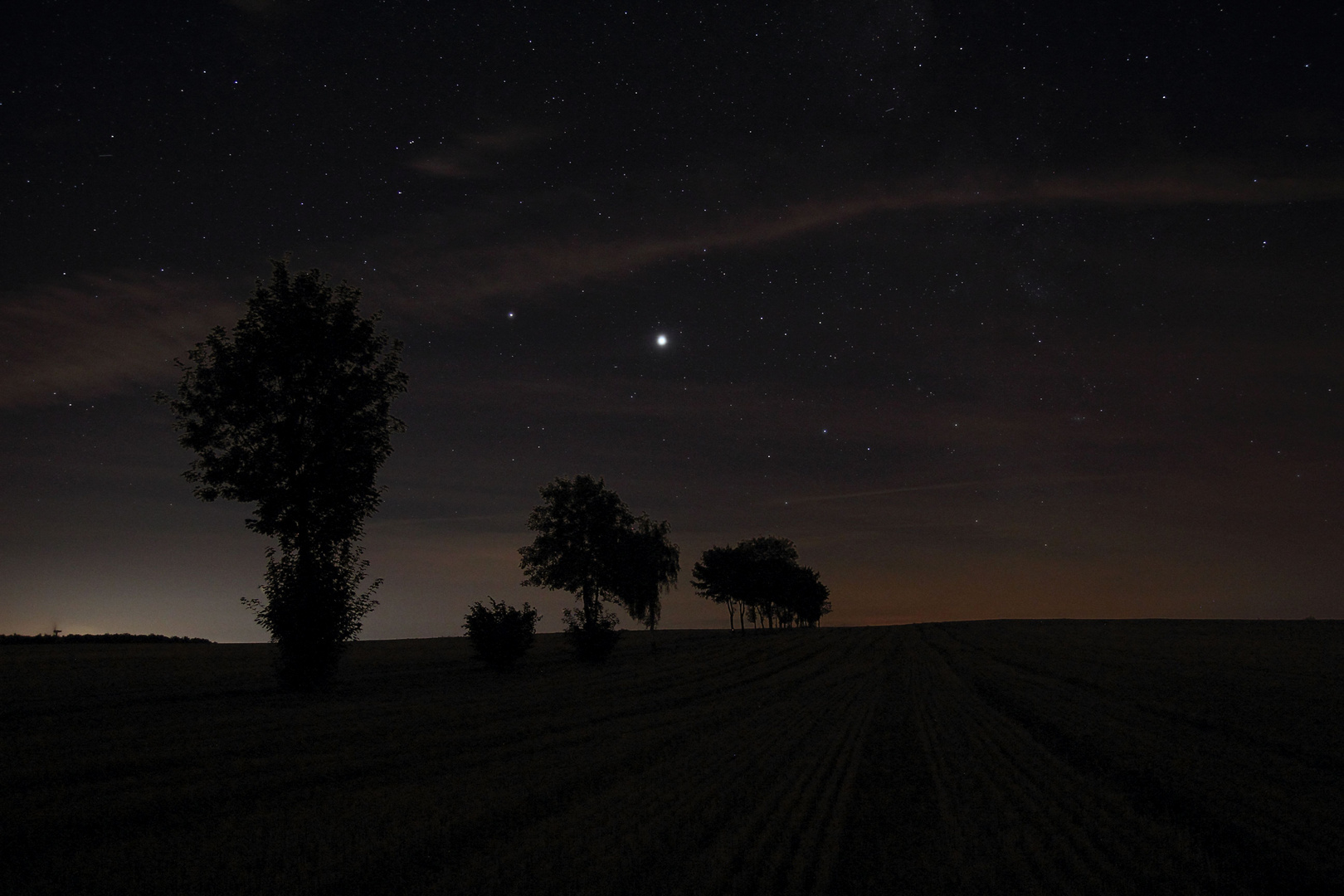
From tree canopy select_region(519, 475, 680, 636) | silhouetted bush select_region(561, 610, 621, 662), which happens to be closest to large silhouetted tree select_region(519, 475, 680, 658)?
tree canopy select_region(519, 475, 680, 636)

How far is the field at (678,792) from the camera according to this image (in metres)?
6.89

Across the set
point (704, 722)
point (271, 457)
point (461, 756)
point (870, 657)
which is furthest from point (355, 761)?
point (870, 657)

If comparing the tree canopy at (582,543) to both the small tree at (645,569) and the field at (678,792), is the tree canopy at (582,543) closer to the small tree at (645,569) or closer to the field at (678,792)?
the small tree at (645,569)

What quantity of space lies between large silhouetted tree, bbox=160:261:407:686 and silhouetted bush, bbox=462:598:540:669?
7.40 meters

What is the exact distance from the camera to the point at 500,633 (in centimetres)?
3353

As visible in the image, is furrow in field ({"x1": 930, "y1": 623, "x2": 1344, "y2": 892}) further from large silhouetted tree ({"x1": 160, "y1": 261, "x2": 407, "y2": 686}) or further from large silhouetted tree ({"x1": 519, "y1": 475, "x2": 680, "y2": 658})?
large silhouetted tree ({"x1": 519, "y1": 475, "x2": 680, "y2": 658})

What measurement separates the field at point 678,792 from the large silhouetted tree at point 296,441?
→ 5.61m

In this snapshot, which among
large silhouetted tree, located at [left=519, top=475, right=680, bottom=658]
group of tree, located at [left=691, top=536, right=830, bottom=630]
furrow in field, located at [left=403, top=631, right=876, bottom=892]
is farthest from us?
group of tree, located at [left=691, top=536, right=830, bottom=630]

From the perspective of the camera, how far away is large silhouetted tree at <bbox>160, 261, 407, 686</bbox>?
26312 millimetres

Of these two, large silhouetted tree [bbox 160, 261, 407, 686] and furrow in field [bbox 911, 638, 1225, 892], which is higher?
large silhouetted tree [bbox 160, 261, 407, 686]

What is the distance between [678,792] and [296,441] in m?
23.3

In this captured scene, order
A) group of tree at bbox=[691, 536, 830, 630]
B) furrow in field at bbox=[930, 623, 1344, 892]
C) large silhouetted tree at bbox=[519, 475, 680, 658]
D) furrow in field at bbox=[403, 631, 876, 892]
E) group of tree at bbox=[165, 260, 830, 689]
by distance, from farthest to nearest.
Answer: group of tree at bbox=[691, 536, 830, 630]
large silhouetted tree at bbox=[519, 475, 680, 658]
group of tree at bbox=[165, 260, 830, 689]
furrow in field at bbox=[930, 623, 1344, 892]
furrow in field at bbox=[403, 631, 876, 892]

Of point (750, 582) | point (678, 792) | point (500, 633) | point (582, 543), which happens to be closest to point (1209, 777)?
point (678, 792)

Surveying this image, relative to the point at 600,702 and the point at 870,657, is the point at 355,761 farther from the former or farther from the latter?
the point at 870,657
